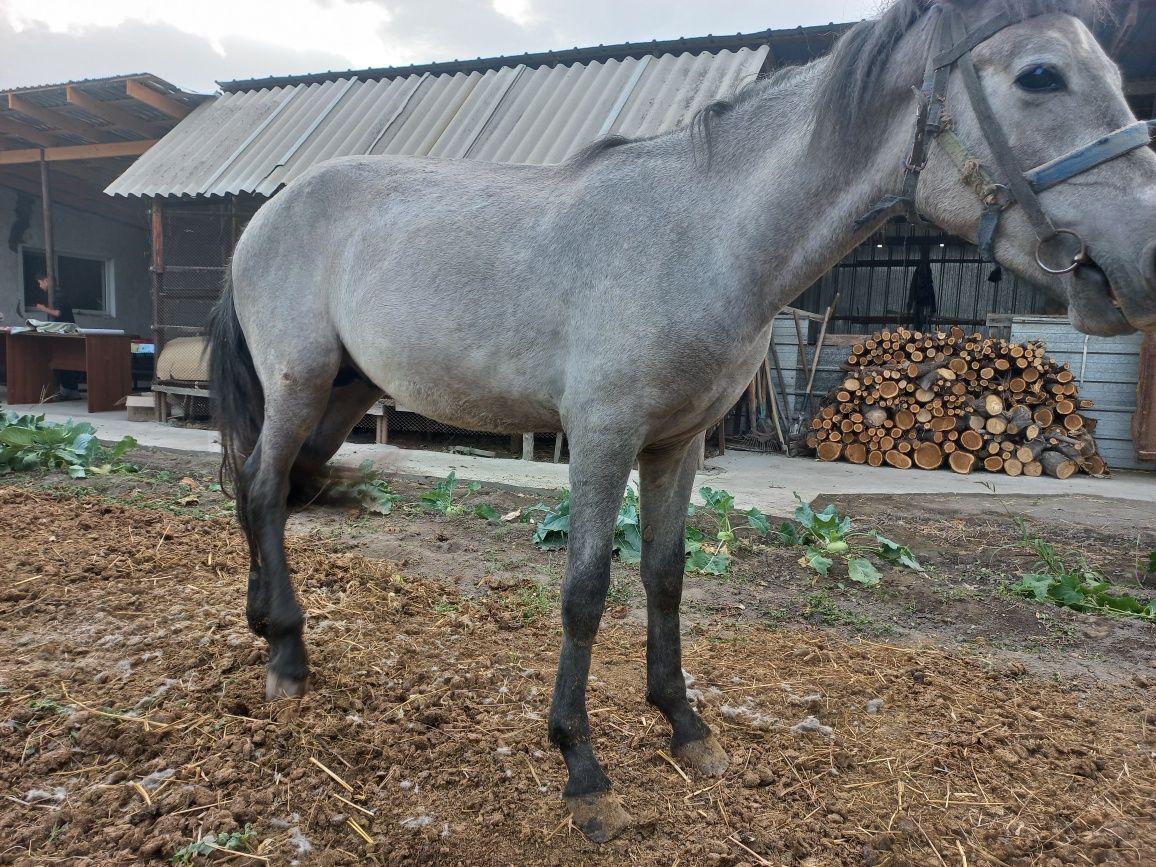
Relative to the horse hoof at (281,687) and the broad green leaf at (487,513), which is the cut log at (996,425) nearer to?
the broad green leaf at (487,513)

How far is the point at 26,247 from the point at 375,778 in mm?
15252

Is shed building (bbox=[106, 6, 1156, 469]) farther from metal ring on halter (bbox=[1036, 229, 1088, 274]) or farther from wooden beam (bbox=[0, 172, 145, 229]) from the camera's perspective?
metal ring on halter (bbox=[1036, 229, 1088, 274])

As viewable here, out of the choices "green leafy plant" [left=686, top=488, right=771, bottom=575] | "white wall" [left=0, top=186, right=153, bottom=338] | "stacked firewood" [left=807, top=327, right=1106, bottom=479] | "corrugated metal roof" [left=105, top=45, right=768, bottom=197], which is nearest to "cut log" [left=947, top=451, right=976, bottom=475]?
"stacked firewood" [left=807, top=327, right=1106, bottom=479]

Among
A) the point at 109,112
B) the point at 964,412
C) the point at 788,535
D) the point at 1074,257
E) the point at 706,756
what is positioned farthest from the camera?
the point at 109,112

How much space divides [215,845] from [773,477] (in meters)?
5.75

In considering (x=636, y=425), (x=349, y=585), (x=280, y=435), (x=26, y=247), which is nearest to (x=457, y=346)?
(x=636, y=425)

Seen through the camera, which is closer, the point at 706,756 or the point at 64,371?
the point at 706,756

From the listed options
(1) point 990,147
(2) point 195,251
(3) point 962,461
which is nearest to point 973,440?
(3) point 962,461

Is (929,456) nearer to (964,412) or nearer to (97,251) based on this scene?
(964,412)

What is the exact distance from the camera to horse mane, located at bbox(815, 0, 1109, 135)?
154cm

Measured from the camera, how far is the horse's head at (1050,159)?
1.29 meters

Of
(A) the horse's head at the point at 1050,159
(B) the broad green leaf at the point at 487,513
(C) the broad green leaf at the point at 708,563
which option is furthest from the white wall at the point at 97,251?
(A) the horse's head at the point at 1050,159

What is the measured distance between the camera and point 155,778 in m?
1.90

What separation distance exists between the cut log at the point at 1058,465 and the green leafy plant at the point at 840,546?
13.6 feet
